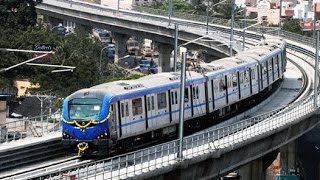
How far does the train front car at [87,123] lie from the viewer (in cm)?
3572

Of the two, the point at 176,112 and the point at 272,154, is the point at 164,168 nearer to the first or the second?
the point at 176,112

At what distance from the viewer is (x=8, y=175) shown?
32.2 meters

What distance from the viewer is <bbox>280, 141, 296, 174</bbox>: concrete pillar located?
59781mm

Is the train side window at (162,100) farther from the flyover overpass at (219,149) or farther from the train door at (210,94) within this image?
the train door at (210,94)

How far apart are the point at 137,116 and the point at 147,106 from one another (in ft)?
4.13

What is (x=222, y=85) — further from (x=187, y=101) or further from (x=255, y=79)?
(x=255, y=79)

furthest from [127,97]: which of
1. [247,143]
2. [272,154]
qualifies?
[272,154]

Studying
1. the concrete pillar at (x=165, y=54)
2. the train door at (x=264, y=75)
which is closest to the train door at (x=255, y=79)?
the train door at (x=264, y=75)

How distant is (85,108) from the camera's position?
36.3 meters

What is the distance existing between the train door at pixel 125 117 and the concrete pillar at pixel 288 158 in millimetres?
23741

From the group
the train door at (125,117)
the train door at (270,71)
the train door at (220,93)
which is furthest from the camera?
the train door at (270,71)

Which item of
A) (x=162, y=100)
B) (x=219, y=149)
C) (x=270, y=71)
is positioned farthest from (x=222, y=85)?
(x=270, y=71)

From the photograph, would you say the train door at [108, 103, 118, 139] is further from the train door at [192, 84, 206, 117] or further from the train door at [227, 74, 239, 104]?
the train door at [227, 74, 239, 104]

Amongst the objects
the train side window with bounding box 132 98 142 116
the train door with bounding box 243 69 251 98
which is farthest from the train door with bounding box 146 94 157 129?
the train door with bounding box 243 69 251 98
